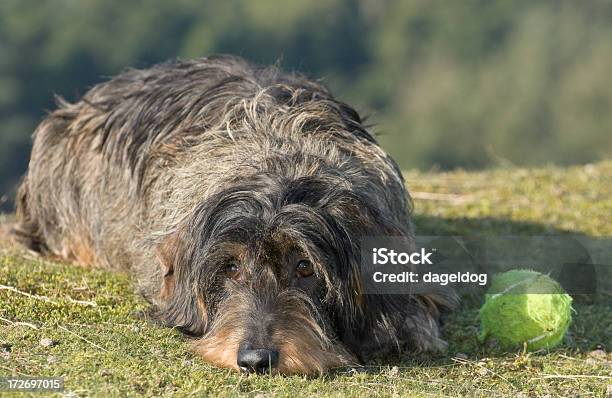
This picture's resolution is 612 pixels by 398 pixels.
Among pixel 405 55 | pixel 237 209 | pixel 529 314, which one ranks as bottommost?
pixel 405 55

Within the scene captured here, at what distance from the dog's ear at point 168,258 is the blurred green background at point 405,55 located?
49.8m

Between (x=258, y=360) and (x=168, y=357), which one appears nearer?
(x=258, y=360)

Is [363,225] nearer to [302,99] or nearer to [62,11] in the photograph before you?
[302,99]

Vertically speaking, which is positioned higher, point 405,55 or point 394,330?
point 394,330

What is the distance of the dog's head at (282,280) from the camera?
244 inches

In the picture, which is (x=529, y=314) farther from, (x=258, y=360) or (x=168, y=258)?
(x=168, y=258)

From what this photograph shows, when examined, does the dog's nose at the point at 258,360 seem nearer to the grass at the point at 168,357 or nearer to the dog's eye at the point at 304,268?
the grass at the point at 168,357

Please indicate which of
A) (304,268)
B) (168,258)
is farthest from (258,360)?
(168,258)

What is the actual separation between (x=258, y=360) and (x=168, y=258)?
1397 mm

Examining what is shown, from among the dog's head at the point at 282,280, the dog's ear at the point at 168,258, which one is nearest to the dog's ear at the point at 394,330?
the dog's head at the point at 282,280

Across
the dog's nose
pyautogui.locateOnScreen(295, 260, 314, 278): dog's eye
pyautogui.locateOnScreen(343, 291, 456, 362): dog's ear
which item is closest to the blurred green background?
pyautogui.locateOnScreen(343, 291, 456, 362): dog's ear

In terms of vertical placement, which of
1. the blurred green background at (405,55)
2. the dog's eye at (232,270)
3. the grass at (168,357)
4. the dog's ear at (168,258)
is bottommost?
the blurred green background at (405,55)

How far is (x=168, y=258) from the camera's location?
7.16 m

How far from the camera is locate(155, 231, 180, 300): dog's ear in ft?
23.2
